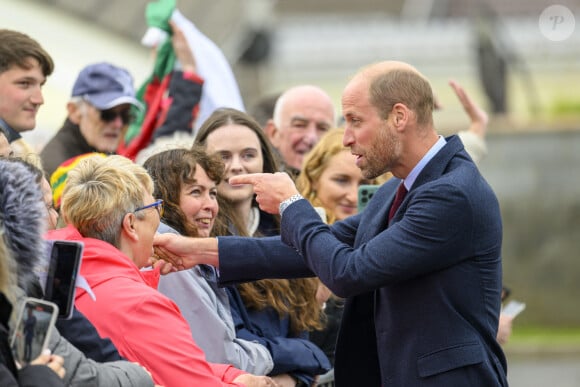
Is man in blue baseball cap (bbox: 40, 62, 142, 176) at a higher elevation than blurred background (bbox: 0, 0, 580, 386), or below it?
below

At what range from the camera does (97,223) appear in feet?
15.6

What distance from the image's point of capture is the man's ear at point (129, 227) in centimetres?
477

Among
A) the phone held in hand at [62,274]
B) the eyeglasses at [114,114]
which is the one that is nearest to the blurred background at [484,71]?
the eyeglasses at [114,114]

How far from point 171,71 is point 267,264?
279cm

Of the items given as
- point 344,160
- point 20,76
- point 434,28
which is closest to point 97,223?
point 20,76

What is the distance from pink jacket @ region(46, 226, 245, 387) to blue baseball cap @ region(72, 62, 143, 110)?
272cm

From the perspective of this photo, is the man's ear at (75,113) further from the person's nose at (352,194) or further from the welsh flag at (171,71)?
the person's nose at (352,194)

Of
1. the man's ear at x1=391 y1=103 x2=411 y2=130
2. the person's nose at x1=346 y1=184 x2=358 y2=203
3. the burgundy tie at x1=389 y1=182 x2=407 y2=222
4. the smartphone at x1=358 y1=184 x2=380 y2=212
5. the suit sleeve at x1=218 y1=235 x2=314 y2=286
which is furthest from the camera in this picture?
the person's nose at x1=346 y1=184 x2=358 y2=203

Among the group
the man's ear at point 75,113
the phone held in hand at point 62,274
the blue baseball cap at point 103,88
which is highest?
the blue baseball cap at point 103,88

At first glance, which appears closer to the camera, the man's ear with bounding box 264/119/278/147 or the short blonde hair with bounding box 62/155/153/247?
the short blonde hair with bounding box 62/155/153/247

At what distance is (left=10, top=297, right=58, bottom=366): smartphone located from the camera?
3.71 m

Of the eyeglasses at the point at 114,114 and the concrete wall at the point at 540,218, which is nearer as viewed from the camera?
the eyeglasses at the point at 114,114

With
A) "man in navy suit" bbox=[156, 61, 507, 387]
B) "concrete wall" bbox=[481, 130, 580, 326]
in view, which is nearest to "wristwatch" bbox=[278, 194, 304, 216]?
"man in navy suit" bbox=[156, 61, 507, 387]

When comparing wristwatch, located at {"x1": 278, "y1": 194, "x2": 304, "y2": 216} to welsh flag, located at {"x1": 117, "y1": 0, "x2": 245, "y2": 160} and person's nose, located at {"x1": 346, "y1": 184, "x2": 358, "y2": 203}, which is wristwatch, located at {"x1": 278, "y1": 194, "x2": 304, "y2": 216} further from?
welsh flag, located at {"x1": 117, "y1": 0, "x2": 245, "y2": 160}
